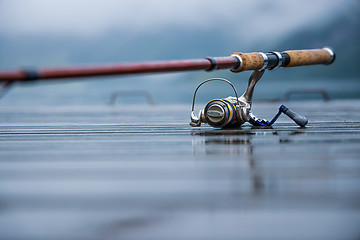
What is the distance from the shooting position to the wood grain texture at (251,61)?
5.43 ft

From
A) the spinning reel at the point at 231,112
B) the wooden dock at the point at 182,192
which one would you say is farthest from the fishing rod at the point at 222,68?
the wooden dock at the point at 182,192

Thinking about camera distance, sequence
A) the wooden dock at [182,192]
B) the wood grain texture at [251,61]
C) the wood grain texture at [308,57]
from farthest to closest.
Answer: the wood grain texture at [308,57], the wood grain texture at [251,61], the wooden dock at [182,192]

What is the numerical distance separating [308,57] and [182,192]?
1369mm

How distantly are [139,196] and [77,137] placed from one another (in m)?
1.01

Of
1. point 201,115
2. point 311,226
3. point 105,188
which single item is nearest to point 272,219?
point 311,226

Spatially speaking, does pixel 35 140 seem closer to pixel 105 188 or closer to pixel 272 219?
pixel 105 188

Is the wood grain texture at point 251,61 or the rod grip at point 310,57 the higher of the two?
the rod grip at point 310,57

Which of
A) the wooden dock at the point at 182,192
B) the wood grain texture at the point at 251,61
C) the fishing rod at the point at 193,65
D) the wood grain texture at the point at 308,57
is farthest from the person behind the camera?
the wood grain texture at the point at 308,57

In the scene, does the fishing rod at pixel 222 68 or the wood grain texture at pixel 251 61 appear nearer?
the fishing rod at pixel 222 68

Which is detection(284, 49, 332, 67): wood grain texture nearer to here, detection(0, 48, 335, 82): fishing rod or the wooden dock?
detection(0, 48, 335, 82): fishing rod

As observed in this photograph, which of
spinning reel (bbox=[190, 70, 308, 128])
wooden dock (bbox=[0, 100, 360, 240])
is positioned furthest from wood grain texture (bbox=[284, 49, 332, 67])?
wooden dock (bbox=[0, 100, 360, 240])

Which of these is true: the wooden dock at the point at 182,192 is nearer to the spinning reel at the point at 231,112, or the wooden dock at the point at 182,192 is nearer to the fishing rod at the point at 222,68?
the fishing rod at the point at 222,68

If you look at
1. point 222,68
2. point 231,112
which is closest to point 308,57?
point 231,112

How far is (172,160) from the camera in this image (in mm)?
1095
